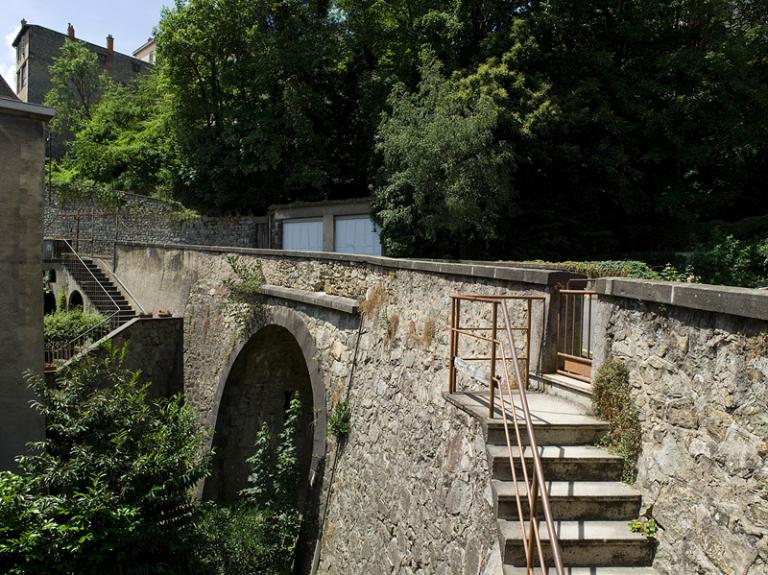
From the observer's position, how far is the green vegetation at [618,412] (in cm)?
432

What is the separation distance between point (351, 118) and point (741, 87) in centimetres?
1204

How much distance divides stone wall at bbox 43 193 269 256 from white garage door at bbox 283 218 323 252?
42.3 inches

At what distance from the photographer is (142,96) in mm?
30156

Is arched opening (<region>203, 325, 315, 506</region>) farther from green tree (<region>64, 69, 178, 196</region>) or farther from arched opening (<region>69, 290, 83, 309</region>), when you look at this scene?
green tree (<region>64, 69, 178, 196</region>)

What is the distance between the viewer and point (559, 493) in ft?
13.9

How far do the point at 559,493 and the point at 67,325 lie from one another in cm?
1469

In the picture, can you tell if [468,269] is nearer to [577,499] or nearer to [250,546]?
[577,499]

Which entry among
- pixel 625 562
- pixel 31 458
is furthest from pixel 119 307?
pixel 625 562

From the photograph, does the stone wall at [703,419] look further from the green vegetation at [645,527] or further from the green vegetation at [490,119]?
the green vegetation at [490,119]

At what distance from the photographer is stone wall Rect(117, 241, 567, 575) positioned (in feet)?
17.3

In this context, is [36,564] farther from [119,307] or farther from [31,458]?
[119,307]

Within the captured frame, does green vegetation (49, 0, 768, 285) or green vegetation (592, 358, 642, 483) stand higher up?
green vegetation (49, 0, 768, 285)

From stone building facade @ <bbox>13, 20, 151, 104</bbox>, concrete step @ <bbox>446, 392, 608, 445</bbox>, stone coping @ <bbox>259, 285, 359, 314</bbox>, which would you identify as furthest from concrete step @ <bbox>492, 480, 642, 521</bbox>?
stone building facade @ <bbox>13, 20, 151, 104</bbox>

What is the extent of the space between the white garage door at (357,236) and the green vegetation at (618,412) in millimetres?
13293
